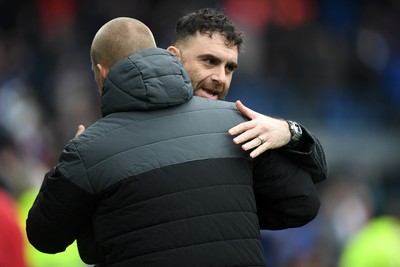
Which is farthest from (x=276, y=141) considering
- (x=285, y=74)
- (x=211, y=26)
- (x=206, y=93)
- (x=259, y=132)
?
(x=285, y=74)

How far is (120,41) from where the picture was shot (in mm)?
4371

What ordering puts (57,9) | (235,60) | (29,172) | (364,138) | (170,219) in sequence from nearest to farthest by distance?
1. (170,219)
2. (235,60)
3. (29,172)
4. (364,138)
5. (57,9)

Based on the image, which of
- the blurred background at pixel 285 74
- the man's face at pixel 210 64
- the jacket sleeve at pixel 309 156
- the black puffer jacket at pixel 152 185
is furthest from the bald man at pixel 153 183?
the blurred background at pixel 285 74

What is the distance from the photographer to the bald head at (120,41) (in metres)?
4.36

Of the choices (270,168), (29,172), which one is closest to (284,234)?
(29,172)

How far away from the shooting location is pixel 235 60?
4.85m

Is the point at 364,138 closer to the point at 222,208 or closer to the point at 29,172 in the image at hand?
the point at 29,172

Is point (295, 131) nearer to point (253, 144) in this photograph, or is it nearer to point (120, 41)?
point (253, 144)

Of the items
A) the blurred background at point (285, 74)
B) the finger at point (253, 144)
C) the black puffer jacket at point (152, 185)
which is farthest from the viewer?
the blurred background at point (285, 74)

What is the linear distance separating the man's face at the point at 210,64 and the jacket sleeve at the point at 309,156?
0.57 meters

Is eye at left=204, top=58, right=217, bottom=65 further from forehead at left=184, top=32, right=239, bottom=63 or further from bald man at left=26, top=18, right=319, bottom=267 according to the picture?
bald man at left=26, top=18, right=319, bottom=267

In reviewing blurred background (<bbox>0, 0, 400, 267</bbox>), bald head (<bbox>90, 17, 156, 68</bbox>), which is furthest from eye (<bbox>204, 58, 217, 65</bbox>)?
blurred background (<bbox>0, 0, 400, 267</bbox>)

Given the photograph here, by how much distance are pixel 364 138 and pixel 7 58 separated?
4.82m

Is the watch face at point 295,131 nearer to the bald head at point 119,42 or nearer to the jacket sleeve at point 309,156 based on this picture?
the jacket sleeve at point 309,156
